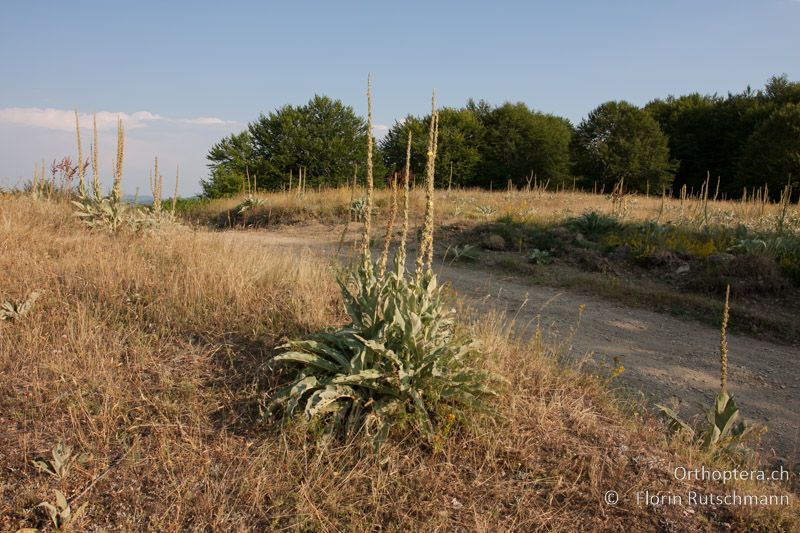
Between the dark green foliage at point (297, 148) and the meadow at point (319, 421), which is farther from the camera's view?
the dark green foliage at point (297, 148)

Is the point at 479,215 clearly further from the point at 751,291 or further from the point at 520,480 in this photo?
the point at 520,480

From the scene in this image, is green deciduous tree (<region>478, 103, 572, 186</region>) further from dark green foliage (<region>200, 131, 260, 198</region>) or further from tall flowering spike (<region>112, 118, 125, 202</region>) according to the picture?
tall flowering spike (<region>112, 118, 125, 202</region>)

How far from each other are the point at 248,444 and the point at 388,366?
3.11 feet

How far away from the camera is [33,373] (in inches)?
144

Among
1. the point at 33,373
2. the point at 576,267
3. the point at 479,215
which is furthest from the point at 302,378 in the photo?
the point at 479,215

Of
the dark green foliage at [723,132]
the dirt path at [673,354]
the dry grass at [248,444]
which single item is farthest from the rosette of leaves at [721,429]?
the dark green foliage at [723,132]

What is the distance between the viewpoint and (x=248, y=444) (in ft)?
10.3

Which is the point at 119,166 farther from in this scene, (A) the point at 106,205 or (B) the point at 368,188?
(B) the point at 368,188

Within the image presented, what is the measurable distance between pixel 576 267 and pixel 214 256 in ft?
21.0

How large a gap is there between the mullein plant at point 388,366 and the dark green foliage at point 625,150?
95.7 ft

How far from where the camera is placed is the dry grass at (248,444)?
9.16ft

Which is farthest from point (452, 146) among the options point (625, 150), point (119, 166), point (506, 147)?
point (119, 166)

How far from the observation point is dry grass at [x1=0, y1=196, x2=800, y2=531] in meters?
2.79

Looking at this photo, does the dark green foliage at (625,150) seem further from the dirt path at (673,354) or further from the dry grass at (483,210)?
the dirt path at (673,354)
